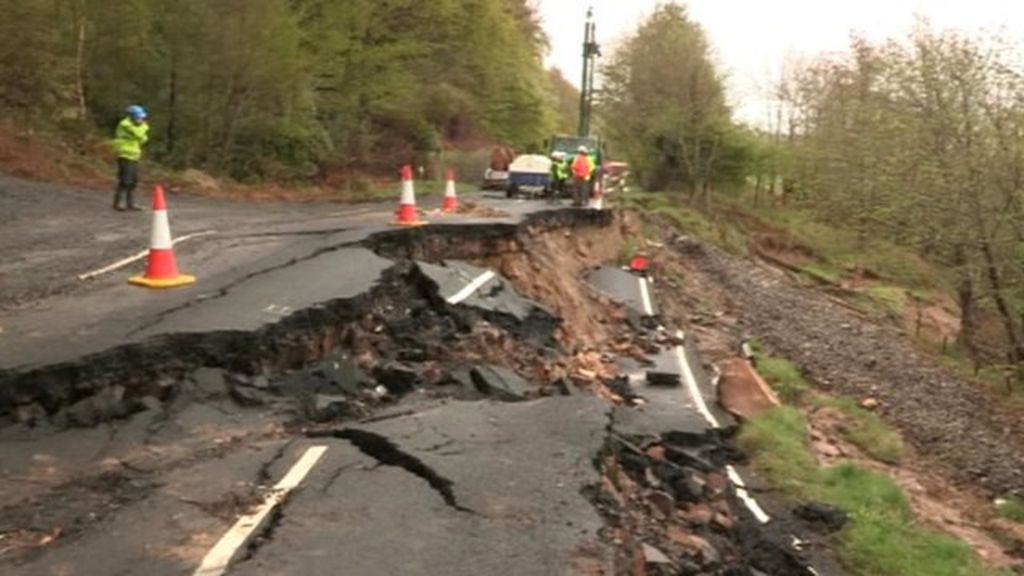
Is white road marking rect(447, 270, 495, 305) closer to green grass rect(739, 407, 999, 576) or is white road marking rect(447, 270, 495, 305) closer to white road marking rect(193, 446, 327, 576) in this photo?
green grass rect(739, 407, 999, 576)

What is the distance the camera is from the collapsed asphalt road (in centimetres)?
453

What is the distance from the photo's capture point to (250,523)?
4660 millimetres

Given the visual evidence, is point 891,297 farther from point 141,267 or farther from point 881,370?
point 141,267

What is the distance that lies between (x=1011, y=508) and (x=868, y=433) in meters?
2.39

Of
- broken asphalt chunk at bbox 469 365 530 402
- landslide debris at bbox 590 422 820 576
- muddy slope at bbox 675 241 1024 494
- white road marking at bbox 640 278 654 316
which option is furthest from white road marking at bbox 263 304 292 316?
white road marking at bbox 640 278 654 316

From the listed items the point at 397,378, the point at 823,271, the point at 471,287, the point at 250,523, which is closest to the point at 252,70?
the point at 471,287

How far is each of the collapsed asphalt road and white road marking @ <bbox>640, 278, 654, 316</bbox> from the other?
Answer: 6965 millimetres

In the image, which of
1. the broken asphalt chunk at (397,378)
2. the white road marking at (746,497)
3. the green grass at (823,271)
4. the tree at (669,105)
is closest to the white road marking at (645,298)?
the white road marking at (746,497)

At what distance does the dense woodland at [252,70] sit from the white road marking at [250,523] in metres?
17.6

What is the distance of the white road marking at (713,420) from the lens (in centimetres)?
884

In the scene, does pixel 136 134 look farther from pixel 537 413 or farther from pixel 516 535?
pixel 516 535

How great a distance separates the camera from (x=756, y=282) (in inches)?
1120

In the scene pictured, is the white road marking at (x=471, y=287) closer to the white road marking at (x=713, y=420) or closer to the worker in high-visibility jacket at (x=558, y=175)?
the white road marking at (x=713, y=420)

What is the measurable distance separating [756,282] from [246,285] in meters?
22.0
